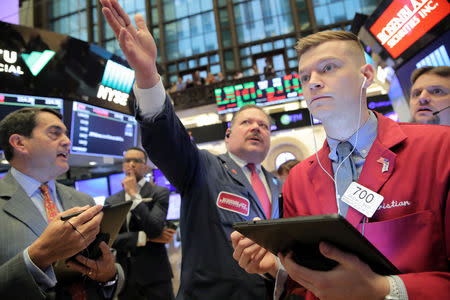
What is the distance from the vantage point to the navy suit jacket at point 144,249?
273 centimetres

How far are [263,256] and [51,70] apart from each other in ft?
11.8

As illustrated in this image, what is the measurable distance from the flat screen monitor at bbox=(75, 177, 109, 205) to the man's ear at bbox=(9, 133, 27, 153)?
3894 millimetres

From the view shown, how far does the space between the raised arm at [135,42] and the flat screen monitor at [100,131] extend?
10.6 feet

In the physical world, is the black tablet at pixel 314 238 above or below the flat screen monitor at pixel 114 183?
below

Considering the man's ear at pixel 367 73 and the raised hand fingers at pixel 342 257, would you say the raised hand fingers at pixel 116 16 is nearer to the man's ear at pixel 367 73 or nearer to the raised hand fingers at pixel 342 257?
the man's ear at pixel 367 73

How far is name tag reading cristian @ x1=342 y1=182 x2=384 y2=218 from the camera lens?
90 centimetres

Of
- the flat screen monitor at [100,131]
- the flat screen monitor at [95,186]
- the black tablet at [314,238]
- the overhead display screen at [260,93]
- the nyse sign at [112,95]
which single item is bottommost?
the black tablet at [314,238]

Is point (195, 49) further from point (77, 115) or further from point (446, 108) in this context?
point (446, 108)

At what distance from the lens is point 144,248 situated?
287 centimetres

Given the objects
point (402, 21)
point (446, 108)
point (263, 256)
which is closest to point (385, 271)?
point (263, 256)

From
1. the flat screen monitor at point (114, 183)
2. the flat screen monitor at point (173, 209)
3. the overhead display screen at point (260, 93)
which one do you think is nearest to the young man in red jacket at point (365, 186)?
the flat screen monitor at point (173, 209)

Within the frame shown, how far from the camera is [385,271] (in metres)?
0.78

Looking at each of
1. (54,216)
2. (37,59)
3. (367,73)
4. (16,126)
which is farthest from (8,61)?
(367,73)

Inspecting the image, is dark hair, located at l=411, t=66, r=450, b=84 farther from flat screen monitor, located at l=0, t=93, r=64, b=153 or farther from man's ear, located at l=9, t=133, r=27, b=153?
flat screen monitor, located at l=0, t=93, r=64, b=153
